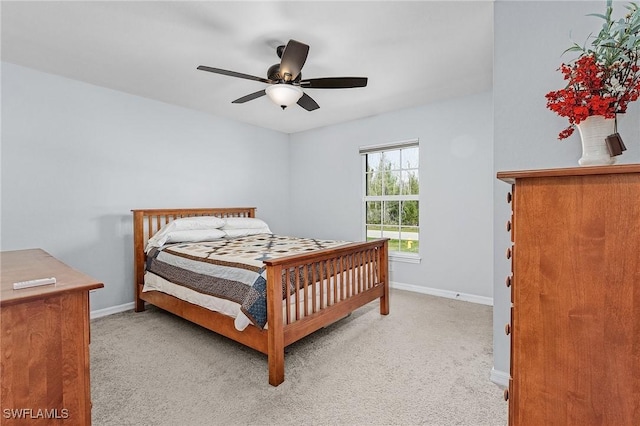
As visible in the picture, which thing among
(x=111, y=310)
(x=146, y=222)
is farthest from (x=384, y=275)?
(x=111, y=310)

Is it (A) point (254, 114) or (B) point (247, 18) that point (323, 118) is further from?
(B) point (247, 18)

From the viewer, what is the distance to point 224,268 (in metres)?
2.43

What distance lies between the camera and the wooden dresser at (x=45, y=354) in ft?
3.10

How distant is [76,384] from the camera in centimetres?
106

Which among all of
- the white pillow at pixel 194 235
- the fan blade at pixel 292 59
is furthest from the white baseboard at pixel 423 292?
the fan blade at pixel 292 59

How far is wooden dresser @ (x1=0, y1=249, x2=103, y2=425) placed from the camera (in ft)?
3.10

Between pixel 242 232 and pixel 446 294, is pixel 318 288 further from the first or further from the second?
pixel 446 294

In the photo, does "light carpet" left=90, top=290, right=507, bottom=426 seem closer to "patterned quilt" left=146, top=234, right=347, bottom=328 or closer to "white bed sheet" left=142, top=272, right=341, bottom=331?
"white bed sheet" left=142, top=272, right=341, bottom=331

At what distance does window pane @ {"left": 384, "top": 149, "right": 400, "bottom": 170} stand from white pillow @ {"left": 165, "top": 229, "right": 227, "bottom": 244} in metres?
2.43

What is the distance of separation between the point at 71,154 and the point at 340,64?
9.17 feet

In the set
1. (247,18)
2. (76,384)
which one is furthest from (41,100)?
(76,384)

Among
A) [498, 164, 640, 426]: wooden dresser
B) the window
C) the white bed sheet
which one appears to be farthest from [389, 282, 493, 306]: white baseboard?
[498, 164, 640, 426]: wooden dresser

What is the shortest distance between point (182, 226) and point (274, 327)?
197cm

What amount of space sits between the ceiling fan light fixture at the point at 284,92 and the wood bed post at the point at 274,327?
4.29 ft
